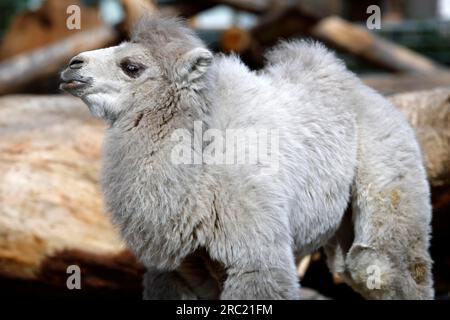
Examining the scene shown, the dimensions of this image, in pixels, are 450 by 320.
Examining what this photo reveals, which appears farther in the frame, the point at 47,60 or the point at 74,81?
the point at 47,60

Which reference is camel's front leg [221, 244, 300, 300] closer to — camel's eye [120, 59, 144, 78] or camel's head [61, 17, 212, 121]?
camel's head [61, 17, 212, 121]

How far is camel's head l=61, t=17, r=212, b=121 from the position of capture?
3072mm

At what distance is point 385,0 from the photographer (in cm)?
1603

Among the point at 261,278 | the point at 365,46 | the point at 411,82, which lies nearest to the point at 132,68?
the point at 261,278

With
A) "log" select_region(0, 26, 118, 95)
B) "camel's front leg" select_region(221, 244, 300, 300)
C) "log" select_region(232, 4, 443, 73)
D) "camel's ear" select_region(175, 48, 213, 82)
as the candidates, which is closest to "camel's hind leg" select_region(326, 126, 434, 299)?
"camel's front leg" select_region(221, 244, 300, 300)

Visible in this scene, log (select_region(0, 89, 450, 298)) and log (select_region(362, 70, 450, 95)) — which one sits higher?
log (select_region(362, 70, 450, 95))

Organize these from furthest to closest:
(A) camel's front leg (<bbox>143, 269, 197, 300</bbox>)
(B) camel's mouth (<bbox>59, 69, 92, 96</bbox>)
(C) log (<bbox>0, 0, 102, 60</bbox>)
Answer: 1. (C) log (<bbox>0, 0, 102, 60</bbox>)
2. (A) camel's front leg (<bbox>143, 269, 197, 300</bbox>)
3. (B) camel's mouth (<bbox>59, 69, 92, 96</bbox>)

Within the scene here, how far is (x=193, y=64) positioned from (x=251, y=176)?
1.85ft

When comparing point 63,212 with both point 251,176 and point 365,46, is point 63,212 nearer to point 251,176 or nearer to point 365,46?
point 251,176

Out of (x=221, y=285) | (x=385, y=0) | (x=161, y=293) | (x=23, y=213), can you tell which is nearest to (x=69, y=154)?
(x=23, y=213)

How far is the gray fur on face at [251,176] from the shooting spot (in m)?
3.01

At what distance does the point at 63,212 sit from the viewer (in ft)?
14.8

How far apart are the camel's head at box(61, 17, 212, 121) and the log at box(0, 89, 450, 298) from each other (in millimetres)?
1443
